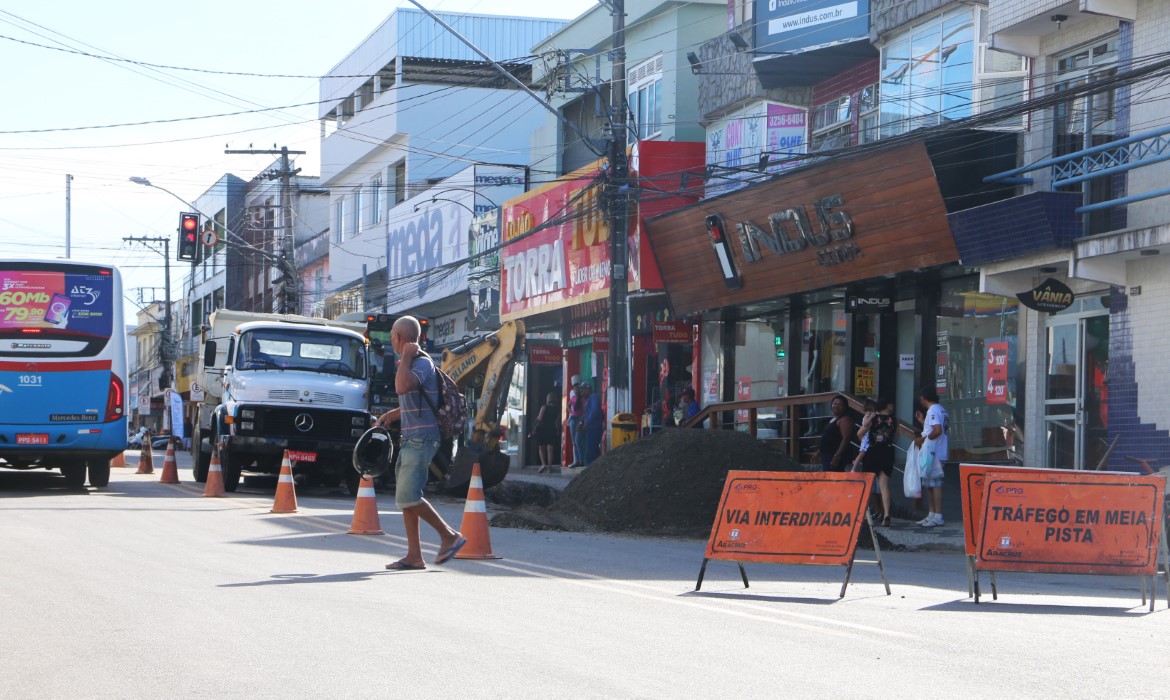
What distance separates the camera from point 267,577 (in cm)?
1090

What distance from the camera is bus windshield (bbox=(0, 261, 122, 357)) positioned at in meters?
21.4

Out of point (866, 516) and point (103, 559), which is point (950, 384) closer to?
point (866, 516)

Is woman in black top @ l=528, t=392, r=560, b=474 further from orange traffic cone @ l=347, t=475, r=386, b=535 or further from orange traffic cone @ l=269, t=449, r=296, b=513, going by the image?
orange traffic cone @ l=347, t=475, r=386, b=535

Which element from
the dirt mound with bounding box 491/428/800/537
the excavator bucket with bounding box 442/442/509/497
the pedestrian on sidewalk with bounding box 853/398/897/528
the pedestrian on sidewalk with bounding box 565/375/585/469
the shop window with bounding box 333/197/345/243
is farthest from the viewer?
the shop window with bounding box 333/197/345/243

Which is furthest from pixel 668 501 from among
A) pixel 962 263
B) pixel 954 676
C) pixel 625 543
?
pixel 954 676

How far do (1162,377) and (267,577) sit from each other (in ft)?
38.3

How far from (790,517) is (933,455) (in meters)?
7.81

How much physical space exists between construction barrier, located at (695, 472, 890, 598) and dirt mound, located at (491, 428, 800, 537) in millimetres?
6120

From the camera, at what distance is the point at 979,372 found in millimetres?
21719

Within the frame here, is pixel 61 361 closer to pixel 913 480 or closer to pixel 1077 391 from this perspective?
pixel 913 480

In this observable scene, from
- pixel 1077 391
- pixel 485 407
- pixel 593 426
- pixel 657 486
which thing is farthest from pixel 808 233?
pixel 593 426

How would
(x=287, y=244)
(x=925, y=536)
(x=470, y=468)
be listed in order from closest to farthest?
(x=925, y=536) < (x=470, y=468) < (x=287, y=244)

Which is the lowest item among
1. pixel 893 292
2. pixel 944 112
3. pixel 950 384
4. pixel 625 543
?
pixel 625 543

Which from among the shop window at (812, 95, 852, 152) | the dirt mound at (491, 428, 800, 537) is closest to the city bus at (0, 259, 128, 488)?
the dirt mound at (491, 428, 800, 537)
